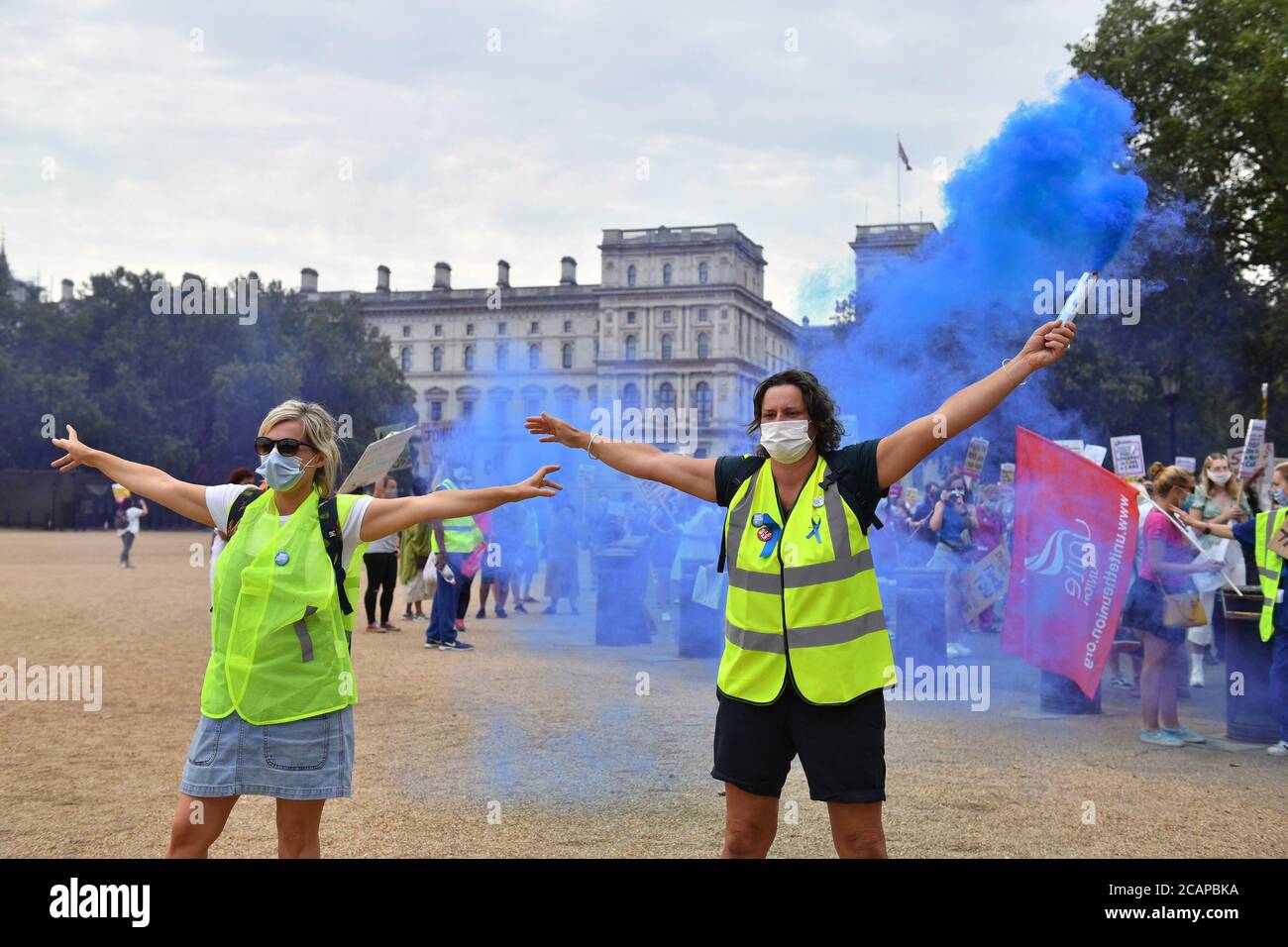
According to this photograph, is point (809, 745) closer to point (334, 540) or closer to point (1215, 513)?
point (334, 540)

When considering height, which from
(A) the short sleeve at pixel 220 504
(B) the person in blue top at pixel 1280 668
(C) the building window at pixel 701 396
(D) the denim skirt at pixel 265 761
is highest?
(C) the building window at pixel 701 396

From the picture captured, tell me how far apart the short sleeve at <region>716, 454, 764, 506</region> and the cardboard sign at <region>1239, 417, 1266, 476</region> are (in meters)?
9.74

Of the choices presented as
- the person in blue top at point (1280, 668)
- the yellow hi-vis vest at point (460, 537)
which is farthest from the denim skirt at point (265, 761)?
the yellow hi-vis vest at point (460, 537)

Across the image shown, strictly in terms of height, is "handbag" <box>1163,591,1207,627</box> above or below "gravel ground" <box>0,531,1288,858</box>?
above

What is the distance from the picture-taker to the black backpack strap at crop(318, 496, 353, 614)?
3.71 m

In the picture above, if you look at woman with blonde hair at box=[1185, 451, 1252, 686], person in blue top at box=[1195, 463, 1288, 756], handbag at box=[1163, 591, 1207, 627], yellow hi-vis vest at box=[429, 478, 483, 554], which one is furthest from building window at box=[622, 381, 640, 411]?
person in blue top at box=[1195, 463, 1288, 756]

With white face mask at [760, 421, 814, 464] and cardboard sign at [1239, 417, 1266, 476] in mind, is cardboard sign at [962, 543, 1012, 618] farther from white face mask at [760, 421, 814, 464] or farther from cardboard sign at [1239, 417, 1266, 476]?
white face mask at [760, 421, 814, 464]

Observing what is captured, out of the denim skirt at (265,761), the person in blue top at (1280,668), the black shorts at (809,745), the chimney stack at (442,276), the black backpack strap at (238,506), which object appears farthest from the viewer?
the chimney stack at (442,276)

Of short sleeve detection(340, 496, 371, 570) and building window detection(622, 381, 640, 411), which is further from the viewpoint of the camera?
building window detection(622, 381, 640, 411)

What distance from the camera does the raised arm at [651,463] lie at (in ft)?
12.8

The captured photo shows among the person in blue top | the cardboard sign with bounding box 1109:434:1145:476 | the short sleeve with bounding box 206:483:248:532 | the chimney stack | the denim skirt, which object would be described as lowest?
the person in blue top

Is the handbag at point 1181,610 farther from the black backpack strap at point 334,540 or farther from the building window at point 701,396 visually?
the building window at point 701,396

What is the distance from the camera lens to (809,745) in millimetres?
3449

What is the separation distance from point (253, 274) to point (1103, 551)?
189 feet
